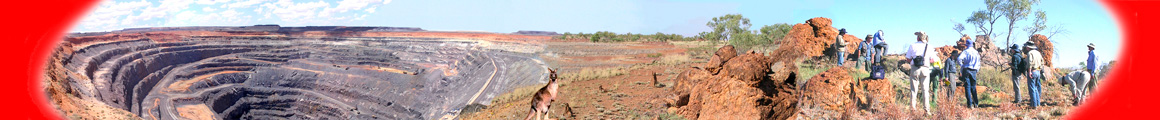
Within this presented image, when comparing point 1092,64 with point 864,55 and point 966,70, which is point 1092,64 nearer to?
point 966,70

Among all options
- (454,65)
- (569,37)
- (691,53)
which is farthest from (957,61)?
(454,65)

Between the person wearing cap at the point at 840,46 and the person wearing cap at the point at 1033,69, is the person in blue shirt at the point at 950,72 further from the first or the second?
the person wearing cap at the point at 840,46

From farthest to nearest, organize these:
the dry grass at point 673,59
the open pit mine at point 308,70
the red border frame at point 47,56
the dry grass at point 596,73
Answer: the open pit mine at point 308,70
the dry grass at point 596,73
the dry grass at point 673,59
the red border frame at point 47,56

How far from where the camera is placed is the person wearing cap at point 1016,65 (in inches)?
184

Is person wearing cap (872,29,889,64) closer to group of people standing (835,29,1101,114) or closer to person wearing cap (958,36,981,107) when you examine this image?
group of people standing (835,29,1101,114)

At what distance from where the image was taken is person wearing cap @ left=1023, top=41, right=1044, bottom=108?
455 cm

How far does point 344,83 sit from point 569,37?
387 cm

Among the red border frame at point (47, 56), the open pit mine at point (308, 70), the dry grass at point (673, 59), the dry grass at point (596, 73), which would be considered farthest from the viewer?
the open pit mine at point (308, 70)

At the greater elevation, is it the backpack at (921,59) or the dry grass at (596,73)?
the backpack at (921,59)

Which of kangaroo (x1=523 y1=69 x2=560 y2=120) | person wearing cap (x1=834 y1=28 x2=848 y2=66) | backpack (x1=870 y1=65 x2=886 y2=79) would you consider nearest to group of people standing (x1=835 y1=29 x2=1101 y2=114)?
backpack (x1=870 y1=65 x2=886 y2=79)

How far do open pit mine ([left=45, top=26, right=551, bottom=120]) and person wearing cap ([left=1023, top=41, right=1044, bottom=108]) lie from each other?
4872 millimetres

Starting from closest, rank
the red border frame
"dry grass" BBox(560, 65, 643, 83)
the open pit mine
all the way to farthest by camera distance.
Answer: the red border frame, "dry grass" BBox(560, 65, 643, 83), the open pit mine

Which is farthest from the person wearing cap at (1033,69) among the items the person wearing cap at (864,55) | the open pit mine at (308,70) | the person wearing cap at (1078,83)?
the open pit mine at (308,70)

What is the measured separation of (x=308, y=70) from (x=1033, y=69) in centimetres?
951
